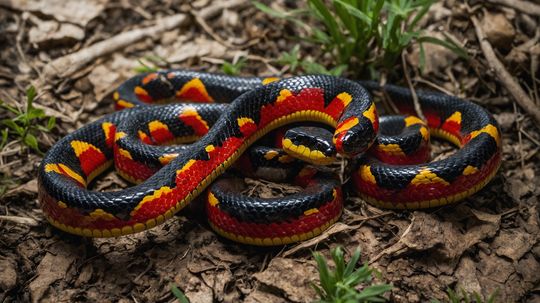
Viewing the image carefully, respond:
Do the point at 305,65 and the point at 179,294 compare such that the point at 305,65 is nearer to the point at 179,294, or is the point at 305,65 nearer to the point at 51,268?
the point at 179,294

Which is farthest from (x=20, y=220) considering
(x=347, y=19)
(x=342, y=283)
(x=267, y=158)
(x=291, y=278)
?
(x=347, y=19)

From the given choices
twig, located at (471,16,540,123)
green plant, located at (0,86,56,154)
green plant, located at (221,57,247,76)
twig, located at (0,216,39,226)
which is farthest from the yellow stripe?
twig, located at (471,16,540,123)

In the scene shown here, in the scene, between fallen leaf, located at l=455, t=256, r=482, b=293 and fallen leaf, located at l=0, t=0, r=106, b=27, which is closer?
fallen leaf, located at l=455, t=256, r=482, b=293

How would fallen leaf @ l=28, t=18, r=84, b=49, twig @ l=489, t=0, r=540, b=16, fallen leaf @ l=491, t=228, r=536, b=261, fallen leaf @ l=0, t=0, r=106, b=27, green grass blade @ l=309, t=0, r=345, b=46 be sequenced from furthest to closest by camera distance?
fallen leaf @ l=0, t=0, r=106, b=27, fallen leaf @ l=28, t=18, r=84, b=49, twig @ l=489, t=0, r=540, b=16, green grass blade @ l=309, t=0, r=345, b=46, fallen leaf @ l=491, t=228, r=536, b=261

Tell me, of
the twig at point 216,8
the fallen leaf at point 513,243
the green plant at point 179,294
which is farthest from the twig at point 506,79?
the green plant at point 179,294

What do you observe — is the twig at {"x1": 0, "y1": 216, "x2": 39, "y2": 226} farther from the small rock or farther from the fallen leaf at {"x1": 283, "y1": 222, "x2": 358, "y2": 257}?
the small rock

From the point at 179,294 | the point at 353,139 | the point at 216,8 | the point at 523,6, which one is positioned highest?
the point at 523,6
